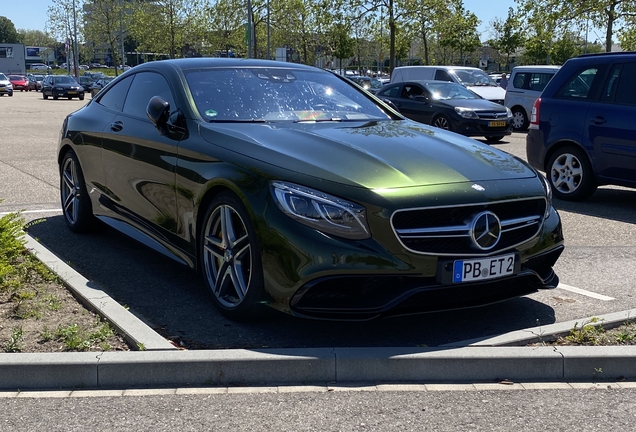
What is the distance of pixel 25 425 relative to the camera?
3.41m

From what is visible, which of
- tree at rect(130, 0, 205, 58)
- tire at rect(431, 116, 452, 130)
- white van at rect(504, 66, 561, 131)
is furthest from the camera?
tree at rect(130, 0, 205, 58)

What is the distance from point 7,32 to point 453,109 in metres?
159

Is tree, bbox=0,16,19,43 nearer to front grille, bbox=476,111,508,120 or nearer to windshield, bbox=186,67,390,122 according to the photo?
front grille, bbox=476,111,508,120

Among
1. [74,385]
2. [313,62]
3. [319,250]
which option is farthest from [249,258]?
[313,62]

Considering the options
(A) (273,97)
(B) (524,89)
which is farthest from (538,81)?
(A) (273,97)

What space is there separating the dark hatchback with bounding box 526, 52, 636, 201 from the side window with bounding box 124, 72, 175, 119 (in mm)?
5186

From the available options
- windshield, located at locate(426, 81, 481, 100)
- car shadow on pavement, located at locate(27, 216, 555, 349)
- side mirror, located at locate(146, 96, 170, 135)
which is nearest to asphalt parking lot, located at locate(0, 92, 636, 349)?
car shadow on pavement, located at locate(27, 216, 555, 349)

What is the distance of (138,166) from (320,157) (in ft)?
5.68

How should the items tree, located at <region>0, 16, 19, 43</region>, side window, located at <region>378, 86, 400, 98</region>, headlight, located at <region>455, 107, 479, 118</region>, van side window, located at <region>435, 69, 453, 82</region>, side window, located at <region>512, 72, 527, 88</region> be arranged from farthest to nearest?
tree, located at <region>0, 16, 19, 43</region>, van side window, located at <region>435, 69, 453, 82</region>, side window, located at <region>512, 72, 527, 88</region>, side window, located at <region>378, 86, 400, 98</region>, headlight, located at <region>455, 107, 479, 118</region>

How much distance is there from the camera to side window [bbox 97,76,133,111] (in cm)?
636

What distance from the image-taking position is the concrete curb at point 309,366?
12.6ft

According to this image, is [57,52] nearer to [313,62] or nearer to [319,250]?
[313,62]

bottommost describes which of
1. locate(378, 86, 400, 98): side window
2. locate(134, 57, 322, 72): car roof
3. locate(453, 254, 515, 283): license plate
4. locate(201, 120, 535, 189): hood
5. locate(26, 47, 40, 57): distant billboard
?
locate(453, 254, 515, 283): license plate

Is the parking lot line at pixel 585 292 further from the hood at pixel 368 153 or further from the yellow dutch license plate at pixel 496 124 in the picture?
the yellow dutch license plate at pixel 496 124
